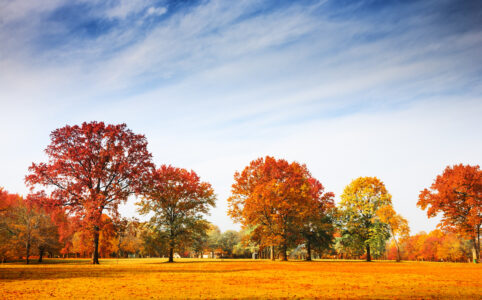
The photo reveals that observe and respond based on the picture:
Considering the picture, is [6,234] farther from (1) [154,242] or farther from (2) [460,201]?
(2) [460,201]

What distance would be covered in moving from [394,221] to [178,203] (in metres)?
37.3

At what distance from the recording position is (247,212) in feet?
145

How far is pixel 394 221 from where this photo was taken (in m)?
53.2

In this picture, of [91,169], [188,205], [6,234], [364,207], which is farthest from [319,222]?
[6,234]

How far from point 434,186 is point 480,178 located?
21.6 feet

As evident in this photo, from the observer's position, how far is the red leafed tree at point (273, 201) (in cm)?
4378

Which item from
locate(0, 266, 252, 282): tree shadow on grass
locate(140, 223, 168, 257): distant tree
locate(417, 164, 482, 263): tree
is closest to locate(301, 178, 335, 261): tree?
locate(417, 164, 482, 263): tree

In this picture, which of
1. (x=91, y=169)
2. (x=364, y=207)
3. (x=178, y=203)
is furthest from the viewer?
(x=364, y=207)

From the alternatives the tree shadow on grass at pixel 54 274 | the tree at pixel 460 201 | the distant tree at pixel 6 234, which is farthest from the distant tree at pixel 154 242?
the tree at pixel 460 201

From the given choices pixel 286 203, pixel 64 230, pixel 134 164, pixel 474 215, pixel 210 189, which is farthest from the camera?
pixel 210 189

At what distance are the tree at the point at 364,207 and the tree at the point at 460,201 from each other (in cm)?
761

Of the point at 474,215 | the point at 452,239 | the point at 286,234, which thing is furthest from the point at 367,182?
the point at 452,239

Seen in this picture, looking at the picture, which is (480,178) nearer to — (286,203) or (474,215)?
(474,215)

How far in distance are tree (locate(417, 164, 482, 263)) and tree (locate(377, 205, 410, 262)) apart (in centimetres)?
460
